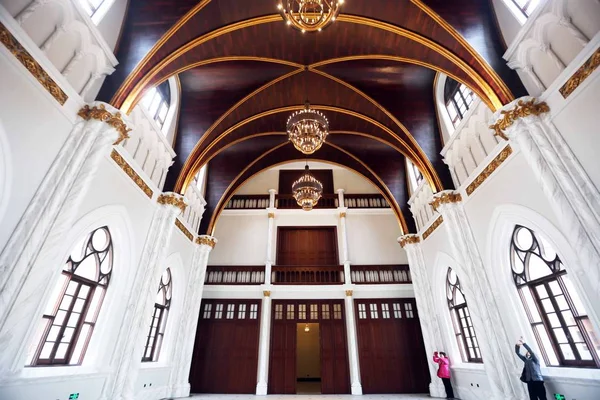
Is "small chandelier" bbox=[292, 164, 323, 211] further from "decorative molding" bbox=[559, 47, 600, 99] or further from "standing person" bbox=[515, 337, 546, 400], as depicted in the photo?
"standing person" bbox=[515, 337, 546, 400]

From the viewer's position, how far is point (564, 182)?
14.1 ft

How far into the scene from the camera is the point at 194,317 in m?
9.94

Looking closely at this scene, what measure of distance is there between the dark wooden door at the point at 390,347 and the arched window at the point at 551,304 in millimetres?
5861

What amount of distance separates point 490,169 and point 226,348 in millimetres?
10594

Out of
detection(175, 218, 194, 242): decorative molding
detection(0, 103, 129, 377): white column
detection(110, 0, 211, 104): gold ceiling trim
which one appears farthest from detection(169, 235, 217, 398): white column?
detection(110, 0, 211, 104): gold ceiling trim

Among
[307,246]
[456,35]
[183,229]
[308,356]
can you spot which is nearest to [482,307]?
[456,35]

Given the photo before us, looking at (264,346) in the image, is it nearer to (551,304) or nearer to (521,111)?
(551,304)

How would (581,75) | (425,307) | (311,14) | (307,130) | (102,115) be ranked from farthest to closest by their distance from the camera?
(425,307) → (307,130) → (102,115) → (581,75) → (311,14)

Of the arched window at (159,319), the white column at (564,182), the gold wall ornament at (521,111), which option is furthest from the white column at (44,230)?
the white column at (564,182)

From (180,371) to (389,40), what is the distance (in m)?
11.4

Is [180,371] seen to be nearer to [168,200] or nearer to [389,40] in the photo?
[168,200]

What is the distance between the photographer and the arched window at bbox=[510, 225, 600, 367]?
4.82 m

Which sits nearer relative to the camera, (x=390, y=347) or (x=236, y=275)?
(x=390, y=347)

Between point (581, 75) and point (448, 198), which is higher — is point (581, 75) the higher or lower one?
the lower one
